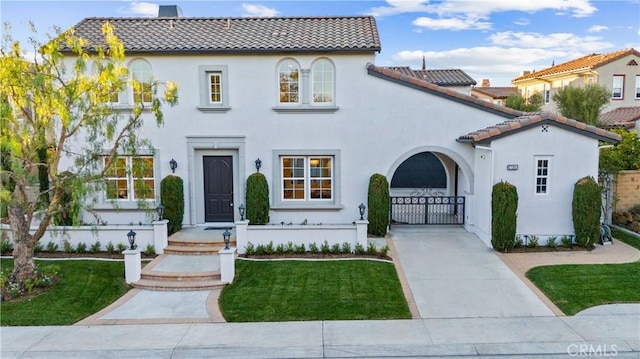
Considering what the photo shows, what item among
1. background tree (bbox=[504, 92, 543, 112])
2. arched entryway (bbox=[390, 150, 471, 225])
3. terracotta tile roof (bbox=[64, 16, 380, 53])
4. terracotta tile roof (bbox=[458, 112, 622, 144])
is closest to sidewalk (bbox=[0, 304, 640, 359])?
terracotta tile roof (bbox=[458, 112, 622, 144])

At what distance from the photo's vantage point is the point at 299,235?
40.5ft

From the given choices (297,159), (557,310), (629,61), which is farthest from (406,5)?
(629,61)

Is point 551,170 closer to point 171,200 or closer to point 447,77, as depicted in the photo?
point 447,77

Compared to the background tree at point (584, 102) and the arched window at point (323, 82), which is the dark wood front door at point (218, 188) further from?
the background tree at point (584, 102)

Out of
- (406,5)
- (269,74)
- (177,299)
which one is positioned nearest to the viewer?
(177,299)

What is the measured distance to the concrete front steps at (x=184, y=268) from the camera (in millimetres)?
10219

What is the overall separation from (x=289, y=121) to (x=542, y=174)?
7741mm

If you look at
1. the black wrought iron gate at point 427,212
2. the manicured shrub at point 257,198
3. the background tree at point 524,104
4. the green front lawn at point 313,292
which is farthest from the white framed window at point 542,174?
the background tree at point 524,104

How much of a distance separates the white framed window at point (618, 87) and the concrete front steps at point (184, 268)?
33.0 meters

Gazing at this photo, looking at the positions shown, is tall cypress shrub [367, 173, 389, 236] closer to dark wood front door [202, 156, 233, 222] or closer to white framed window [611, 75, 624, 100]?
dark wood front door [202, 156, 233, 222]

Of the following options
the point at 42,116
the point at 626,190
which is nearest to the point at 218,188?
the point at 42,116

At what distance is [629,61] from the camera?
32781mm

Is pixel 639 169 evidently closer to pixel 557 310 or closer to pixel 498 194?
pixel 498 194

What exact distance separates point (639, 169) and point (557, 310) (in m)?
9.45
